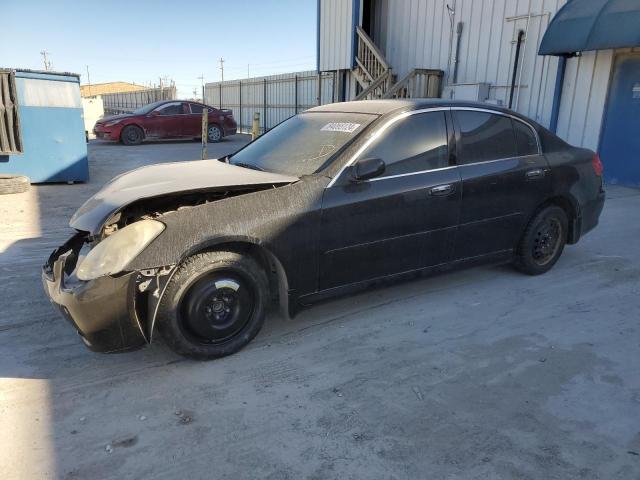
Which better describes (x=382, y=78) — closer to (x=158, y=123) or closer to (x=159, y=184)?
(x=158, y=123)

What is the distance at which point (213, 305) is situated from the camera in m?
3.17

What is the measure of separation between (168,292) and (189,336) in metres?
0.35

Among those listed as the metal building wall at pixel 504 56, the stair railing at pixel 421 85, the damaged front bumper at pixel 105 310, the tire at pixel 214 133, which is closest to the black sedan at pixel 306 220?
the damaged front bumper at pixel 105 310

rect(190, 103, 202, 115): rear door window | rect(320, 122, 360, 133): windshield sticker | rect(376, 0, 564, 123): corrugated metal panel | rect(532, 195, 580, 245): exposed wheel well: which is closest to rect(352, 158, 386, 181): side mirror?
rect(320, 122, 360, 133): windshield sticker

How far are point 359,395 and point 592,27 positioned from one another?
8.30 m

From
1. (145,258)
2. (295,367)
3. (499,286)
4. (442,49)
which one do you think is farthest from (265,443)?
(442,49)

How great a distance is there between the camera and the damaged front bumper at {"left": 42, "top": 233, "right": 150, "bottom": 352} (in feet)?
9.20

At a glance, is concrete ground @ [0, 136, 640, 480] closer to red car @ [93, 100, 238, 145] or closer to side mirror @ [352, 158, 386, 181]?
side mirror @ [352, 158, 386, 181]

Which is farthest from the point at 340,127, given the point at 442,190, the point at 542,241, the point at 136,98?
the point at 136,98

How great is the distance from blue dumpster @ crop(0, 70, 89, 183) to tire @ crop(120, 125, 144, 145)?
27.2ft

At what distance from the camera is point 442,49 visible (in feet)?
41.3

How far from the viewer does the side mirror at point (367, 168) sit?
3463 mm

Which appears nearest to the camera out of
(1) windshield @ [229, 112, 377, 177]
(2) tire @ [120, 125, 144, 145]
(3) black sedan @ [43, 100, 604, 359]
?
(3) black sedan @ [43, 100, 604, 359]

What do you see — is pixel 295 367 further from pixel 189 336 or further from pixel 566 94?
pixel 566 94
